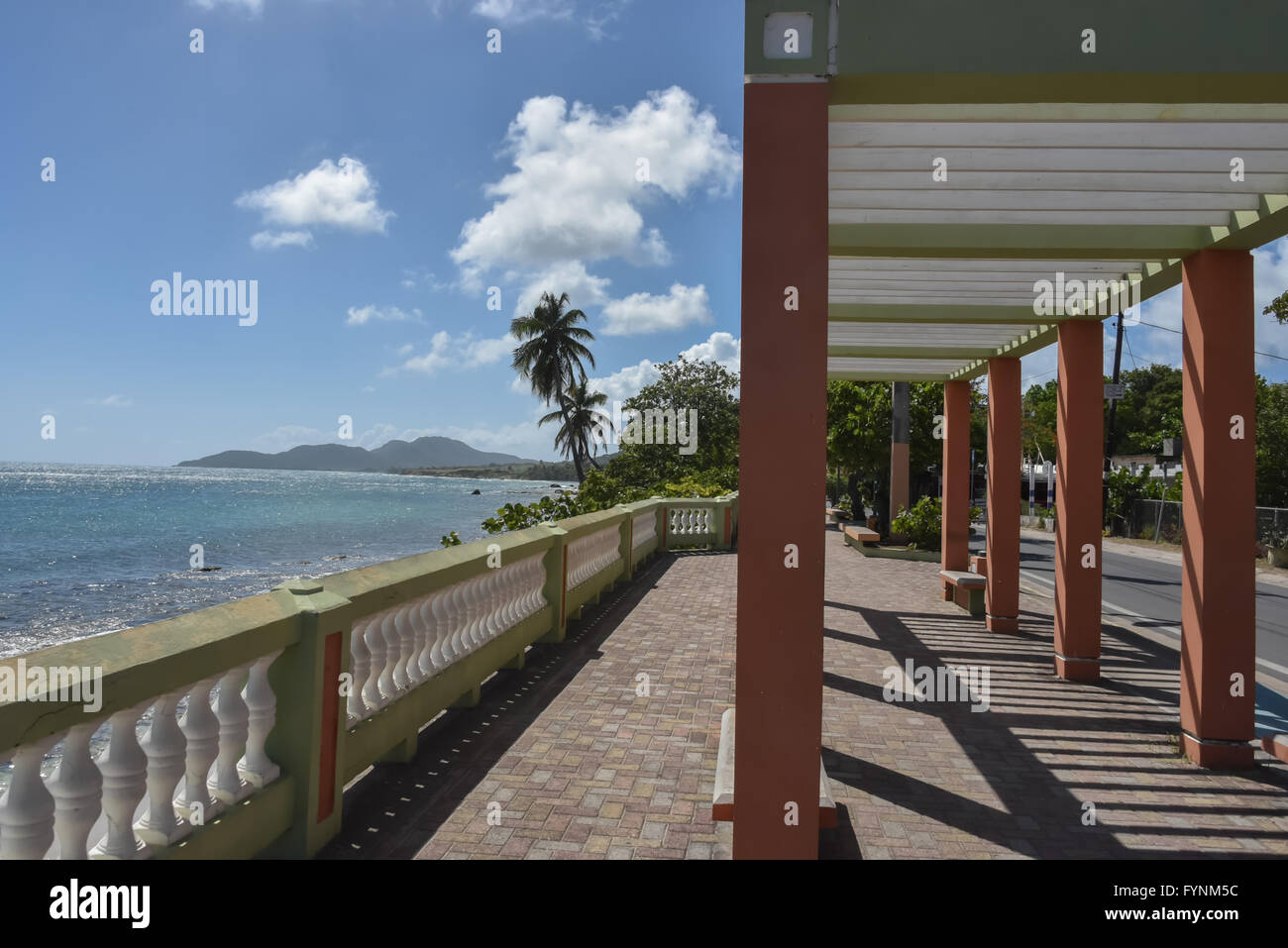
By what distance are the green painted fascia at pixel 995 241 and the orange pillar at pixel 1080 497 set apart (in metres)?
1.54

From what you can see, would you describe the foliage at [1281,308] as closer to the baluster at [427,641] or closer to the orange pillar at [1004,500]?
the orange pillar at [1004,500]

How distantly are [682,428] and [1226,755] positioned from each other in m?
34.8

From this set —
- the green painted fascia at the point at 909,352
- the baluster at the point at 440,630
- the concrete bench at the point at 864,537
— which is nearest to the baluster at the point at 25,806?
the baluster at the point at 440,630

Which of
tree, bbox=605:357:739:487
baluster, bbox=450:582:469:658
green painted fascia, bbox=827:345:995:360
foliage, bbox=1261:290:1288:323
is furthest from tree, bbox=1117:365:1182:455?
baluster, bbox=450:582:469:658

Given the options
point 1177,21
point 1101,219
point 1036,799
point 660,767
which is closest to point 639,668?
point 660,767

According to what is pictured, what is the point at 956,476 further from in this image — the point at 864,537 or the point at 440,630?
the point at 440,630

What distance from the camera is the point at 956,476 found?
10.5 m

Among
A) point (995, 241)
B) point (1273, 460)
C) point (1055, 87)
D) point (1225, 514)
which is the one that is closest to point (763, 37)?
point (1055, 87)

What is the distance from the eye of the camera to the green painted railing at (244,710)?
7.23ft
